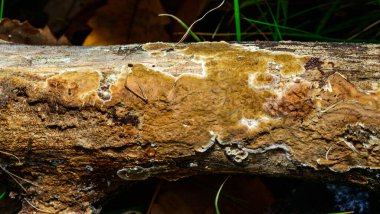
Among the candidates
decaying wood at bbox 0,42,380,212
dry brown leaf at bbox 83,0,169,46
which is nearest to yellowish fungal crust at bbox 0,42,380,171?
decaying wood at bbox 0,42,380,212

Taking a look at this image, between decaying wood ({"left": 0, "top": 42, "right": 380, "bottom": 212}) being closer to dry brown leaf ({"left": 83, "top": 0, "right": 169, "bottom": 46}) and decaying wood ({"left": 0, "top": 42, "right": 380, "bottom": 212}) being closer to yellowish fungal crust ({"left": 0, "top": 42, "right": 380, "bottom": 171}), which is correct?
yellowish fungal crust ({"left": 0, "top": 42, "right": 380, "bottom": 171})

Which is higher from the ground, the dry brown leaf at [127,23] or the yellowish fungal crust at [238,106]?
the dry brown leaf at [127,23]

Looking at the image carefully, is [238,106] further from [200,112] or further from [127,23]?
[127,23]

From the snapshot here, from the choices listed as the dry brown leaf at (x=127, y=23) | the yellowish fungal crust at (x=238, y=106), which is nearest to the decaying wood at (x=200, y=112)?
the yellowish fungal crust at (x=238, y=106)

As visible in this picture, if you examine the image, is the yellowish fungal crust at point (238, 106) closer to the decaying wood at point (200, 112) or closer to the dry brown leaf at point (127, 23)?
the decaying wood at point (200, 112)

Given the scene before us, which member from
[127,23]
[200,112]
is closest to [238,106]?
[200,112]

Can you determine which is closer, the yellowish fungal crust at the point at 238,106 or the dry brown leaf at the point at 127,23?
the yellowish fungal crust at the point at 238,106
